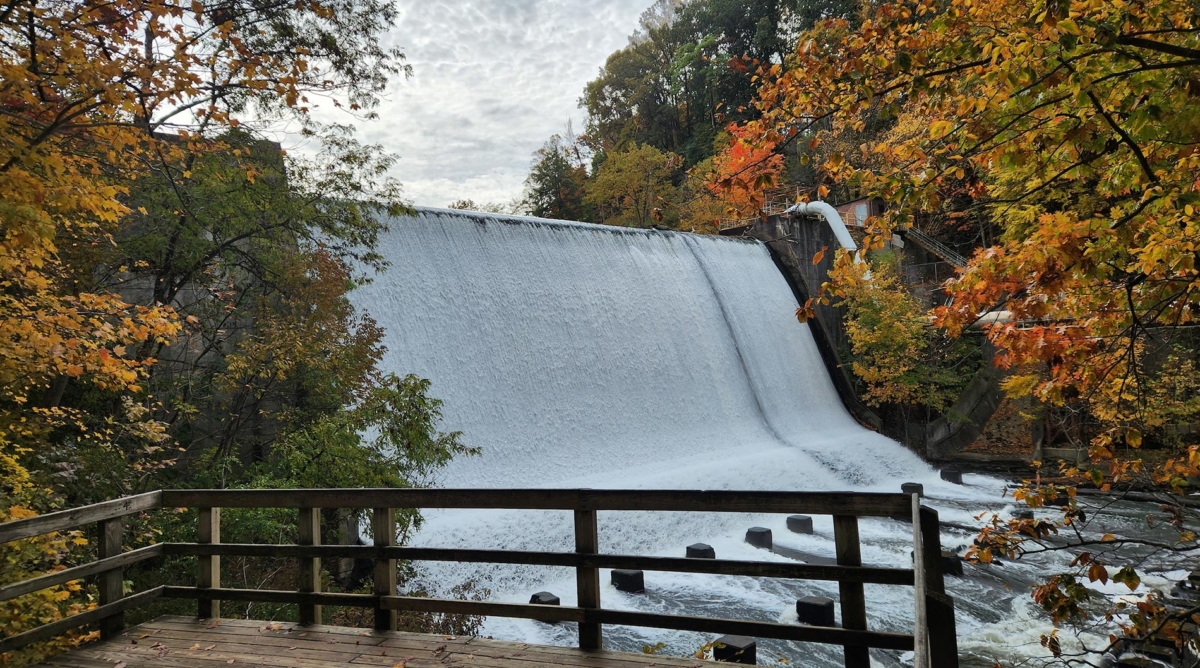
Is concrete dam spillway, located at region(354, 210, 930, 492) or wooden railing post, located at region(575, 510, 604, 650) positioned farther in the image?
concrete dam spillway, located at region(354, 210, 930, 492)

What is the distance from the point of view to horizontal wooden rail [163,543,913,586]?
9.09 ft

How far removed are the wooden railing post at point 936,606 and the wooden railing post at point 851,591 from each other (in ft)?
1.14

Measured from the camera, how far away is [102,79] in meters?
3.46

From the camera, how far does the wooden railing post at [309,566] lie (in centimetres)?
369

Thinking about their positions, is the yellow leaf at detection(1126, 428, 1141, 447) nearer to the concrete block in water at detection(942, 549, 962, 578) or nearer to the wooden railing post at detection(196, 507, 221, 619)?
the wooden railing post at detection(196, 507, 221, 619)

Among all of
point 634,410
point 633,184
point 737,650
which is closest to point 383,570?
point 737,650

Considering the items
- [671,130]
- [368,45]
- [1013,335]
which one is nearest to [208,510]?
[1013,335]

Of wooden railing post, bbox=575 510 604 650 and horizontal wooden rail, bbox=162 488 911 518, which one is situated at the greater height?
horizontal wooden rail, bbox=162 488 911 518

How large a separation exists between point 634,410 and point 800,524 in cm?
389

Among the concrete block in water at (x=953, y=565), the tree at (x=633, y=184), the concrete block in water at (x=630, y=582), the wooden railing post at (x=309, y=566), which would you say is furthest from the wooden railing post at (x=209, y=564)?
the tree at (x=633, y=184)

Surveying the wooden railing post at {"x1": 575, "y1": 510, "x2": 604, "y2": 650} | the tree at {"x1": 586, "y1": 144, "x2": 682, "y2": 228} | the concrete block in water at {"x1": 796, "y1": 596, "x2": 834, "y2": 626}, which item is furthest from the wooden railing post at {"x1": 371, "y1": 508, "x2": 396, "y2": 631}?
the tree at {"x1": 586, "y1": 144, "x2": 682, "y2": 228}

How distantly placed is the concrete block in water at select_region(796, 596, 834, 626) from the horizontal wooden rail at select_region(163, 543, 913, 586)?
398cm

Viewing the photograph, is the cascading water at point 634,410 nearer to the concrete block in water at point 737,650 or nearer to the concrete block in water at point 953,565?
the concrete block in water at point 953,565

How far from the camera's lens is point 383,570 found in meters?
3.54
